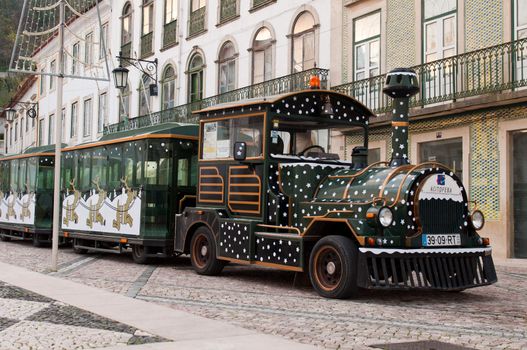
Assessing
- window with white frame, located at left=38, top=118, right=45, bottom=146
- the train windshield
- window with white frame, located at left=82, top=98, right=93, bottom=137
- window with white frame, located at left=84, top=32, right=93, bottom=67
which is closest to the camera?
the train windshield

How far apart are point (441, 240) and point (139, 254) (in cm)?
735

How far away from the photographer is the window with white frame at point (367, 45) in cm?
1959

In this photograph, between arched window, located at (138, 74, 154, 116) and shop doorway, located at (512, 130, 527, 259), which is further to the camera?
arched window, located at (138, 74, 154, 116)

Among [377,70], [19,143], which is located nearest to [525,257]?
[377,70]

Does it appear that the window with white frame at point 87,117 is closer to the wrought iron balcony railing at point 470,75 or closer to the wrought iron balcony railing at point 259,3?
the wrought iron balcony railing at point 259,3

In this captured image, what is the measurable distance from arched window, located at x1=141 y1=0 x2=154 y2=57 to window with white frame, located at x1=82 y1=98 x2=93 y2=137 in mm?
7085

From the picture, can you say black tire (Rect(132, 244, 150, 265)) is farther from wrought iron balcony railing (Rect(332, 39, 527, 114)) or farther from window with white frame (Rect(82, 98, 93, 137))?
window with white frame (Rect(82, 98, 93, 137))

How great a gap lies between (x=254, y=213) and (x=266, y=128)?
1.34 m

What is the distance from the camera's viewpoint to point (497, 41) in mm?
15930

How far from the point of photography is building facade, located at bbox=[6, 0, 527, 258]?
15.6 metres

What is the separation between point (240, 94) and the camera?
80.4 feet

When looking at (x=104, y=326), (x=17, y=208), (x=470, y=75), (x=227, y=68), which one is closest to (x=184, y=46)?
(x=227, y=68)

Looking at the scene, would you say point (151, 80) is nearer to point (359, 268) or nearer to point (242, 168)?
point (242, 168)

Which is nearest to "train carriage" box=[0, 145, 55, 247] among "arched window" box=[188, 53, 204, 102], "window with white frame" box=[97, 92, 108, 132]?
"arched window" box=[188, 53, 204, 102]
